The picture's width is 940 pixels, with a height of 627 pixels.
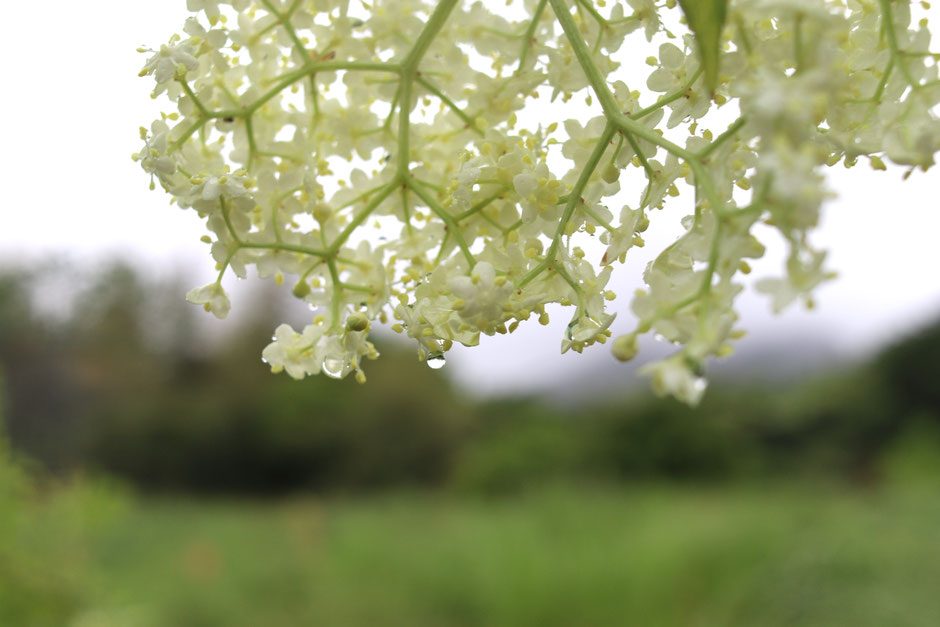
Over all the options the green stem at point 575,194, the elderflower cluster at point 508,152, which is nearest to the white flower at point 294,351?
the elderflower cluster at point 508,152

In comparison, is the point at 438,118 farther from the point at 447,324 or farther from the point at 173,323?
the point at 173,323

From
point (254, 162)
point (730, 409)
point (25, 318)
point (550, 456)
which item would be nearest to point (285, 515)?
point (550, 456)

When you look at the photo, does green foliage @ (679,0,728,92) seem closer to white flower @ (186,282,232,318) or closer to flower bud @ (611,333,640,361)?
flower bud @ (611,333,640,361)

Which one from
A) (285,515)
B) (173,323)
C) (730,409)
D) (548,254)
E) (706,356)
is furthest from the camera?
(173,323)

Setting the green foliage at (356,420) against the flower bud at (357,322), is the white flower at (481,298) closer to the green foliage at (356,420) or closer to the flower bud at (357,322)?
the flower bud at (357,322)

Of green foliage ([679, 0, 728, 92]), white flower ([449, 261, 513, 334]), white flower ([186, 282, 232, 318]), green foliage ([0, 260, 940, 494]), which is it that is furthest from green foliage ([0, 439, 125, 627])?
green foliage ([0, 260, 940, 494])

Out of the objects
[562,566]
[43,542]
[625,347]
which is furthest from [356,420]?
[625,347]

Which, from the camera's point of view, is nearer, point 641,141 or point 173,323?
point 641,141
